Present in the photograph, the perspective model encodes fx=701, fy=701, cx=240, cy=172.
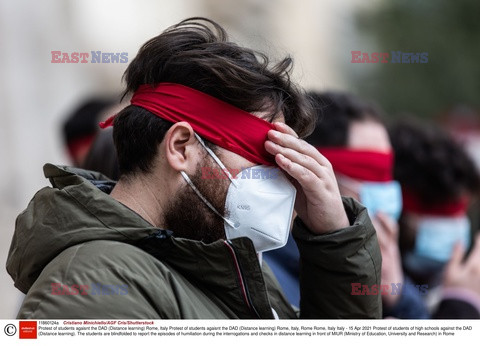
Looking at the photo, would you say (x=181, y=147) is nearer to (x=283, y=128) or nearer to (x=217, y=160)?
(x=217, y=160)

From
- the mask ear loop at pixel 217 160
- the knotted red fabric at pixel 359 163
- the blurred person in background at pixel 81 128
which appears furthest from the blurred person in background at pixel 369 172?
the blurred person in background at pixel 81 128

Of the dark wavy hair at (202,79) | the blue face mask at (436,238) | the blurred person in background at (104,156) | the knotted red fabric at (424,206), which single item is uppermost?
the dark wavy hair at (202,79)

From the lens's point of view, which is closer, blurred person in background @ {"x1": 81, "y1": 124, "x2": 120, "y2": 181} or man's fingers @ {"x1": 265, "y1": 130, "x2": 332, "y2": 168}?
man's fingers @ {"x1": 265, "y1": 130, "x2": 332, "y2": 168}

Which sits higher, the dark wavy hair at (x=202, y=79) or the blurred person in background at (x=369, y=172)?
the dark wavy hair at (x=202, y=79)

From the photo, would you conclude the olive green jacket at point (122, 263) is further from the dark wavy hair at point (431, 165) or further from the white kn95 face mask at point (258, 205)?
the dark wavy hair at point (431, 165)

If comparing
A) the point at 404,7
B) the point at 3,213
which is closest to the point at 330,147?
the point at 3,213

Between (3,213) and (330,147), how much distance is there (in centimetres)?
414

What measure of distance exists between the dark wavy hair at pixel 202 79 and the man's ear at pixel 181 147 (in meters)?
0.05

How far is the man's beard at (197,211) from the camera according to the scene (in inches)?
91.0

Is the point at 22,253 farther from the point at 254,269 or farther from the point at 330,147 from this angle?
the point at 330,147

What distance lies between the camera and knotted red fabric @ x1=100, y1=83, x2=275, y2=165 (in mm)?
2332

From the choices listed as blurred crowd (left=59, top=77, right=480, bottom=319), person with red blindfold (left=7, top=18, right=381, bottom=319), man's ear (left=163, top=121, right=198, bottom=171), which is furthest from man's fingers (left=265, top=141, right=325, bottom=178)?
blurred crowd (left=59, top=77, right=480, bottom=319)

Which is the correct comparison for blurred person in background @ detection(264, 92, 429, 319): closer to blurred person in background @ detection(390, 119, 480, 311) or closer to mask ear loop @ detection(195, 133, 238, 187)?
blurred person in background @ detection(390, 119, 480, 311)

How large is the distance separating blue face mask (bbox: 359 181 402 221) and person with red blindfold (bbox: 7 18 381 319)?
3.28 feet
